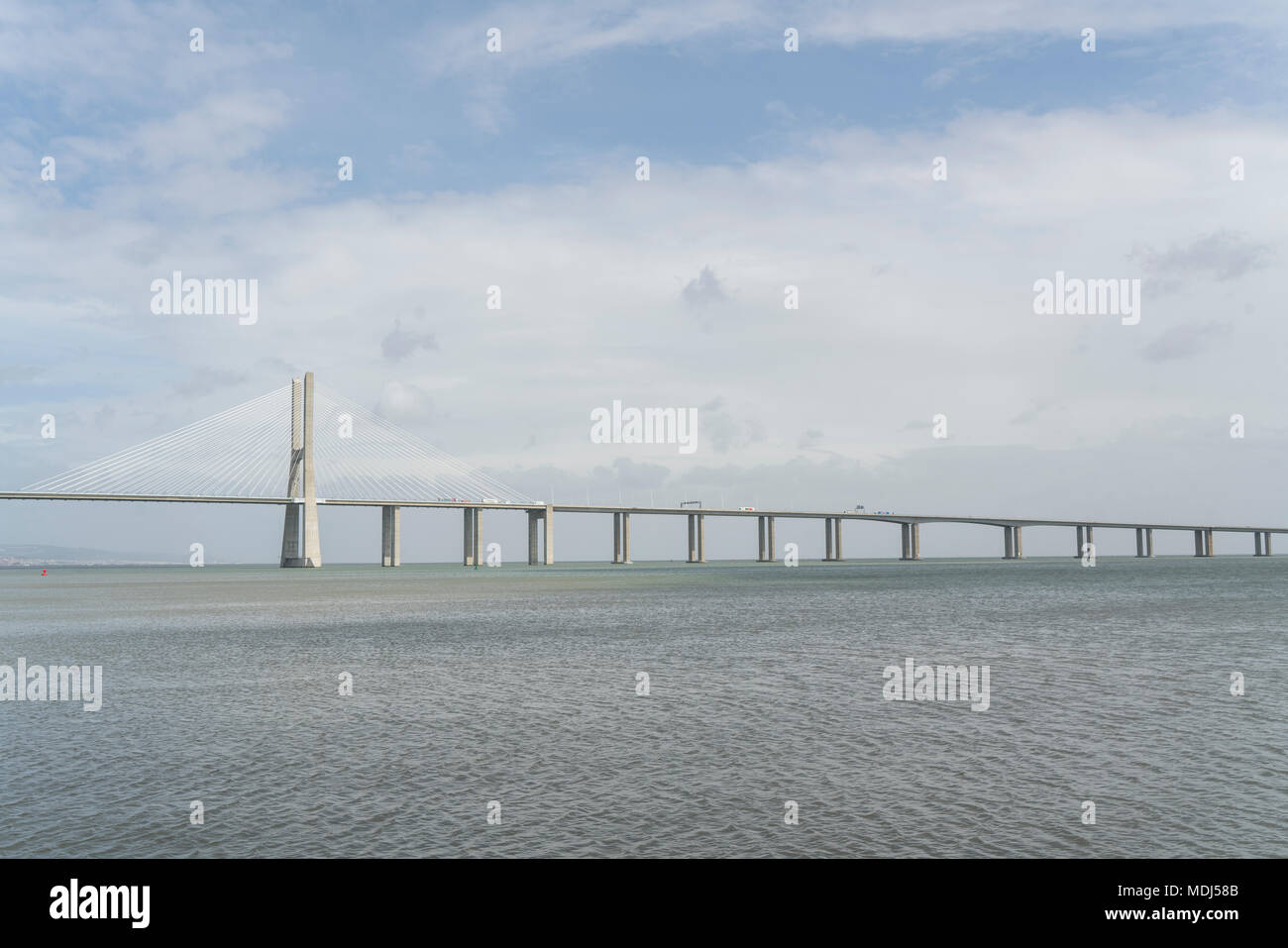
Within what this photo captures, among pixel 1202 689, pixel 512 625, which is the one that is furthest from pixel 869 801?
pixel 512 625

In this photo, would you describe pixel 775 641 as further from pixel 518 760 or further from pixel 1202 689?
pixel 518 760

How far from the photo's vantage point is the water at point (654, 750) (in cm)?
1266

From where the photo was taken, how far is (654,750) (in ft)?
58.3

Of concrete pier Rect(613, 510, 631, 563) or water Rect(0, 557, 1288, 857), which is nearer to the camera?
water Rect(0, 557, 1288, 857)

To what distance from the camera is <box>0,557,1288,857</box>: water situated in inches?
499

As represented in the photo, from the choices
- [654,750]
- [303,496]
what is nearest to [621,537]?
[303,496]

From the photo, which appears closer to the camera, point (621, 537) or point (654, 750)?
point (654, 750)

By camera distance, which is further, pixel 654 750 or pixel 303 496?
pixel 303 496

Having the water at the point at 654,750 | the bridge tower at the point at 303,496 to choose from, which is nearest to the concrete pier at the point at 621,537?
the bridge tower at the point at 303,496

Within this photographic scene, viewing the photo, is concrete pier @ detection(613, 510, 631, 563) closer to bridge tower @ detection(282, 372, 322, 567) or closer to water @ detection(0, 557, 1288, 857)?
bridge tower @ detection(282, 372, 322, 567)

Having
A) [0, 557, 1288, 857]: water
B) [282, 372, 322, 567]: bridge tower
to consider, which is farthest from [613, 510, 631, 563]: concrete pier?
[0, 557, 1288, 857]: water

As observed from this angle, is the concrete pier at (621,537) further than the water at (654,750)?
Yes

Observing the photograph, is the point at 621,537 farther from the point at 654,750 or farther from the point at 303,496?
the point at 654,750

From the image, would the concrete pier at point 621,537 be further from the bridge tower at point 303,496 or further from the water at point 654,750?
the water at point 654,750
